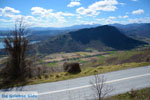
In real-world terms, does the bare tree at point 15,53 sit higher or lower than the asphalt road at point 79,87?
higher

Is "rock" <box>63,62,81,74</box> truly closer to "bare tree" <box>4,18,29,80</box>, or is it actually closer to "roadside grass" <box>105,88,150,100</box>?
"bare tree" <box>4,18,29,80</box>

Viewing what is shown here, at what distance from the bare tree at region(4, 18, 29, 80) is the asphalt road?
122 inches

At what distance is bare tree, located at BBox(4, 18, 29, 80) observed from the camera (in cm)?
1252

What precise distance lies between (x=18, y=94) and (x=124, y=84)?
799cm

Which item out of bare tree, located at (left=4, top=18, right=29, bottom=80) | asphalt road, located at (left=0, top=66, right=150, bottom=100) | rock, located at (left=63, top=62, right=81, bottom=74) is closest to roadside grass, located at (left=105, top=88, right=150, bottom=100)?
asphalt road, located at (left=0, top=66, right=150, bottom=100)

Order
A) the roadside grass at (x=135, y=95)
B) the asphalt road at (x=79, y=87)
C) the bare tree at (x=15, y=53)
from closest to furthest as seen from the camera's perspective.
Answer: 1. the roadside grass at (x=135, y=95)
2. the asphalt road at (x=79, y=87)
3. the bare tree at (x=15, y=53)

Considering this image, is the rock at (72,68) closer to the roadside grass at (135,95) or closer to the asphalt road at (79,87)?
the asphalt road at (79,87)

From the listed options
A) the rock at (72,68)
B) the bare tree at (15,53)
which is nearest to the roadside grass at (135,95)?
the rock at (72,68)

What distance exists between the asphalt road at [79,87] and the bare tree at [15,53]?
3.11 metres

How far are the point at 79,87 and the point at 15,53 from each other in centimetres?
718

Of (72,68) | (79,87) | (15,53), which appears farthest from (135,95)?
(15,53)

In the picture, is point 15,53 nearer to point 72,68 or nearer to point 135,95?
point 72,68

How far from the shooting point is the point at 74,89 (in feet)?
31.9

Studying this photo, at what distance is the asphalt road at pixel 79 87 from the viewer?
870 centimetres
